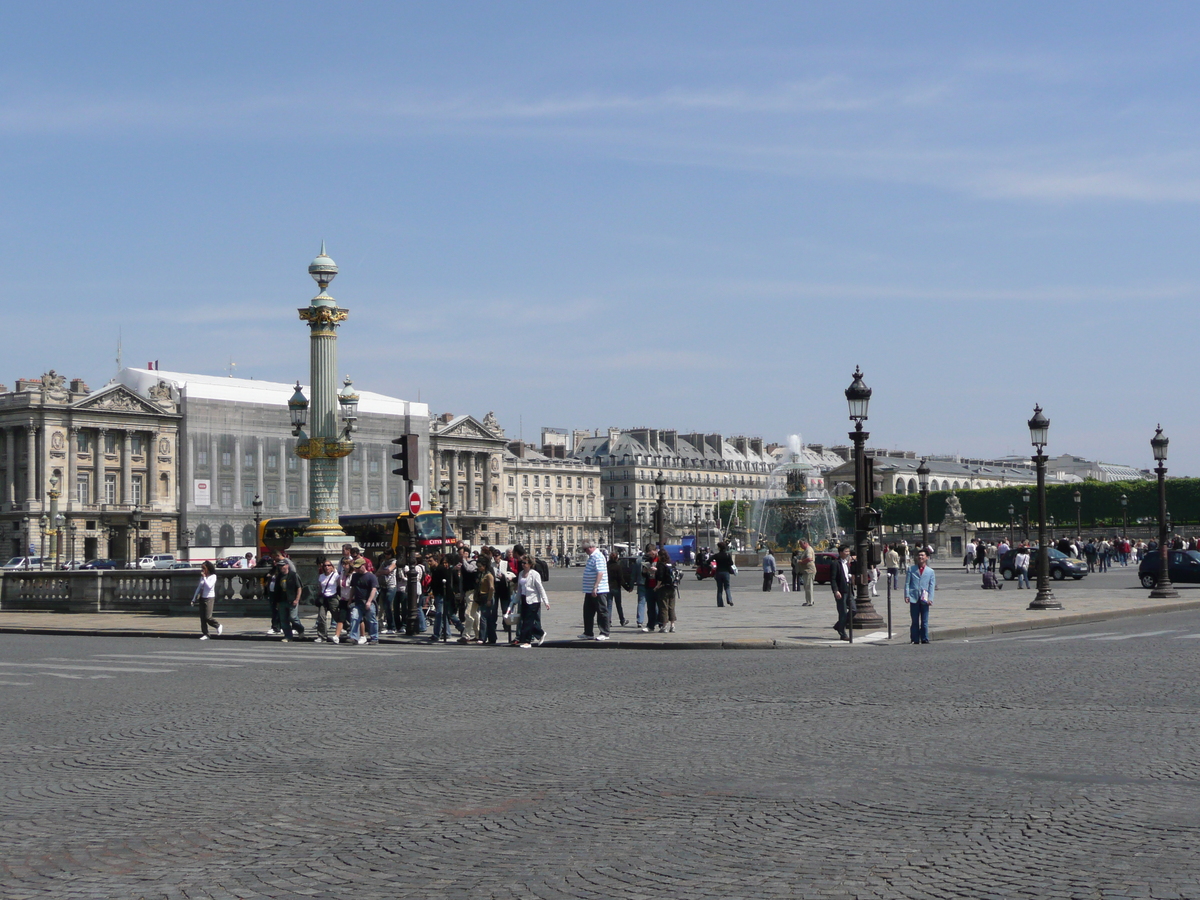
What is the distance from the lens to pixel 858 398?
2531 cm

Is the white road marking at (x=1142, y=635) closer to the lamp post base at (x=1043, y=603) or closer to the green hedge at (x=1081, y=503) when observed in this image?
the lamp post base at (x=1043, y=603)

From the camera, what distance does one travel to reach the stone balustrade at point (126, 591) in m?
34.4

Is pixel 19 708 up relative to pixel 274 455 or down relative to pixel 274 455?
down

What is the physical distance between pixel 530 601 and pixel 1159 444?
21.5 meters

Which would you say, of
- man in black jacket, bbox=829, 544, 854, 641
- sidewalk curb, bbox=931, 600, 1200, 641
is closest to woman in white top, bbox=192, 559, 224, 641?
man in black jacket, bbox=829, 544, 854, 641

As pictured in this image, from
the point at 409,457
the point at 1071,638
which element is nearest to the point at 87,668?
the point at 409,457

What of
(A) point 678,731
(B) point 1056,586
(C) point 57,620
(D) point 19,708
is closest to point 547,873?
(A) point 678,731

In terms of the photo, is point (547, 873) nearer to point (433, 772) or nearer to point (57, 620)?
point (433, 772)

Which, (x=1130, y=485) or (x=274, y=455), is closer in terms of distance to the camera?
(x=274, y=455)

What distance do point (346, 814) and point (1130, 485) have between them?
428 ft

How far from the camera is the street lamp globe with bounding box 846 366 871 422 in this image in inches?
993

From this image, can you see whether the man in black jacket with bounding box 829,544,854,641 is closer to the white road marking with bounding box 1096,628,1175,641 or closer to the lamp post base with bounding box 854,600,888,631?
the lamp post base with bounding box 854,600,888,631

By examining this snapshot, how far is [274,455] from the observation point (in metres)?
114

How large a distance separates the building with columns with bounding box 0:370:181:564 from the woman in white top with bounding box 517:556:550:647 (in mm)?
94502
